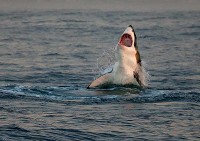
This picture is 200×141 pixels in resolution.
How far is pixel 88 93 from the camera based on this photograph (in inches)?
610

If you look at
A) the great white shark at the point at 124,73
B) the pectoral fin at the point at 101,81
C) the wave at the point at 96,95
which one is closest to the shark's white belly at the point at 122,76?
the great white shark at the point at 124,73

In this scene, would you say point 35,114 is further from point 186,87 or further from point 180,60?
point 180,60

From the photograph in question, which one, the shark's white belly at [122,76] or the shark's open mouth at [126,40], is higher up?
the shark's open mouth at [126,40]

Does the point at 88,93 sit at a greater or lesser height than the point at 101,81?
lesser

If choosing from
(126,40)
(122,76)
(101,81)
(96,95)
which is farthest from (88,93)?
(126,40)

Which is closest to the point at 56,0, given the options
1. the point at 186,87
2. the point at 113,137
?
the point at 186,87

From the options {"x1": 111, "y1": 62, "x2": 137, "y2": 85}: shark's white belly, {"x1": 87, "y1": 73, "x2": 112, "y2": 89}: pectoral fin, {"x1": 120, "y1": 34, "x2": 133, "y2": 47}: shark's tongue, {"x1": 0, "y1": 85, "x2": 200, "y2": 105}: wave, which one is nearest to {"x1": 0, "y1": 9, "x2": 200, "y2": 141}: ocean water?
{"x1": 0, "y1": 85, "x2": 200, "y2": 105}: wave

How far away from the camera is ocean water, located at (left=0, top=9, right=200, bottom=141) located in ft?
38.5

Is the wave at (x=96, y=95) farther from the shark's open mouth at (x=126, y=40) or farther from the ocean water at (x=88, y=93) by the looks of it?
the shark's open mouth at (x=126, y=40)

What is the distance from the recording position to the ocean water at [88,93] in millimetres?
11727

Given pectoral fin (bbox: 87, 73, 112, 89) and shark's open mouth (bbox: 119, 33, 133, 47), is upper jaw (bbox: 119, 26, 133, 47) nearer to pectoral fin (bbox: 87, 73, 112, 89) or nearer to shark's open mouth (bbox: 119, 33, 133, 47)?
shark's open mouth (bbox: 119, 33, 133, 47)

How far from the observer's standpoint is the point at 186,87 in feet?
55.2

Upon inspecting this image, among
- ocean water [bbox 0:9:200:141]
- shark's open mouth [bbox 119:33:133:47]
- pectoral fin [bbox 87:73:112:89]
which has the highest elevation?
shark's open mouth [bbox 119:33:133:47]

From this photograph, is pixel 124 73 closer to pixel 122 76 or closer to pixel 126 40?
pixel 122 76
